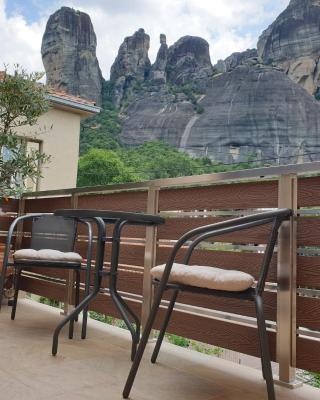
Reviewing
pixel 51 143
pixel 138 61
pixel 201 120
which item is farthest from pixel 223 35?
pixel 51 143

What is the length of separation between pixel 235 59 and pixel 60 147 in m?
37.4

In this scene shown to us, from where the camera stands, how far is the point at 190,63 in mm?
46125

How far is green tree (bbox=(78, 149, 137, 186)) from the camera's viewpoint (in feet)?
94.7

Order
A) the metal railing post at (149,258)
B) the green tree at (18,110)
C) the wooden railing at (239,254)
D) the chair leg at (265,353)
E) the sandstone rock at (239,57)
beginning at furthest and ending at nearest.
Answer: the sandstone rock at (239,57), the green tree at (18,110), the metal railing post at (149,258), the wooden railing at (239,254), the chair leg at (265,353)

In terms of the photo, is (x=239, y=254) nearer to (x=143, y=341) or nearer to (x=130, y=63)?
(x=143, y=341)

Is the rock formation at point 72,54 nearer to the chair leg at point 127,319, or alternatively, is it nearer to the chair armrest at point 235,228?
the chair leg at point 127,319

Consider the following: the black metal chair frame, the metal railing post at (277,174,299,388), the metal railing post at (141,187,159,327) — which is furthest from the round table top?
the metal railing post at (277,174,299,388)

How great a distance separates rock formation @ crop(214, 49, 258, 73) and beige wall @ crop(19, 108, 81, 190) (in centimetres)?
3481

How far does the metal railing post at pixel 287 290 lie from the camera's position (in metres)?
2.00

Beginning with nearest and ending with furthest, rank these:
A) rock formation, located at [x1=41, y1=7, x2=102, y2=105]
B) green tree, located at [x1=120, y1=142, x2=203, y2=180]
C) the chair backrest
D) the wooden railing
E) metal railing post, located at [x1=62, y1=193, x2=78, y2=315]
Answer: the wooden railing < the chair backrest < metal railing post, located at [x1=62, y1=193, x2=78, y2=315] < green tree, located at [x1=120, y1=142, x2=203, y2=180] < rock formation, located at [x1=41, y1=7, x2=102, y2=105]

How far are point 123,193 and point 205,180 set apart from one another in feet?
2.69

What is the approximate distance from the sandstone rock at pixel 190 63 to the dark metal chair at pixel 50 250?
40.1 meters

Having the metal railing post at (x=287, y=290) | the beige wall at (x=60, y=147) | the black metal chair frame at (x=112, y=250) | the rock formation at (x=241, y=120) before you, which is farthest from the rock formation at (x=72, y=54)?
the metal railing post at (x=287, y=290)

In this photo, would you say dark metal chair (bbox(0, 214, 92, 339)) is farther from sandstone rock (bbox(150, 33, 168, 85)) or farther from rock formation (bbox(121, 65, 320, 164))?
sandstone rock (bbox(150, 33, 168, 85))
